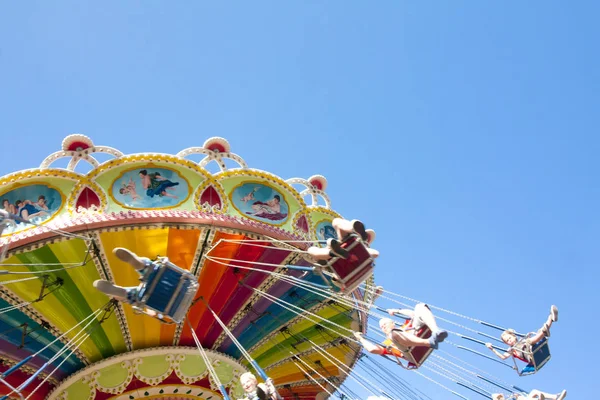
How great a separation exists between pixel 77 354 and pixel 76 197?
2460mm

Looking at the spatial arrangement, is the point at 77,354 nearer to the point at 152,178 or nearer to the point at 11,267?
the point at 11,267

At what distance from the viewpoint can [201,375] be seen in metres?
8.09

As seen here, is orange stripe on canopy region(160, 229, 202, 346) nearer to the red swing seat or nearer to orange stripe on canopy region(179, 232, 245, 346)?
orange stripe on canopy region(179, 232, 245, 346)

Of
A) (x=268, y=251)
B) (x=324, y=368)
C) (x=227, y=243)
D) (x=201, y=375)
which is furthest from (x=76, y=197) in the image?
(x=324, y=368)

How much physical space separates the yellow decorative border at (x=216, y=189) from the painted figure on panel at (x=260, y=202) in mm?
169

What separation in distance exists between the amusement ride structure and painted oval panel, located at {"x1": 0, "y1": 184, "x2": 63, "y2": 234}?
0.04 feet

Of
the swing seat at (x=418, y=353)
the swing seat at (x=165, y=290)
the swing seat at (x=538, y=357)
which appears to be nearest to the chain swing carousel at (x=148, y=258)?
the swing seat at (x=165, y=290)

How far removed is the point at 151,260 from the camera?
21.0 feet

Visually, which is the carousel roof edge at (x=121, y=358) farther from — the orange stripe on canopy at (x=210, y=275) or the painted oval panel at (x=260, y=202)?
the painted oval panel at (x=260, y=202)

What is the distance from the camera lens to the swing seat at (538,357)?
23.7 ft

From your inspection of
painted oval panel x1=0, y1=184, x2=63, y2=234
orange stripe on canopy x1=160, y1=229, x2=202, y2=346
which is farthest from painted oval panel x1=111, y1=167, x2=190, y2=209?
painted oval panel x1=0, y1=184, x2=63, y2=234

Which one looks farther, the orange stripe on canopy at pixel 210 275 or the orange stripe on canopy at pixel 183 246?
the orange stripe on canopy at pixel 210 275

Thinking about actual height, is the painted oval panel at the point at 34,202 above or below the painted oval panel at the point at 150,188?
below

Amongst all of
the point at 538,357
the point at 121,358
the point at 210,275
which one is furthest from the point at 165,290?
the point at 538,357
